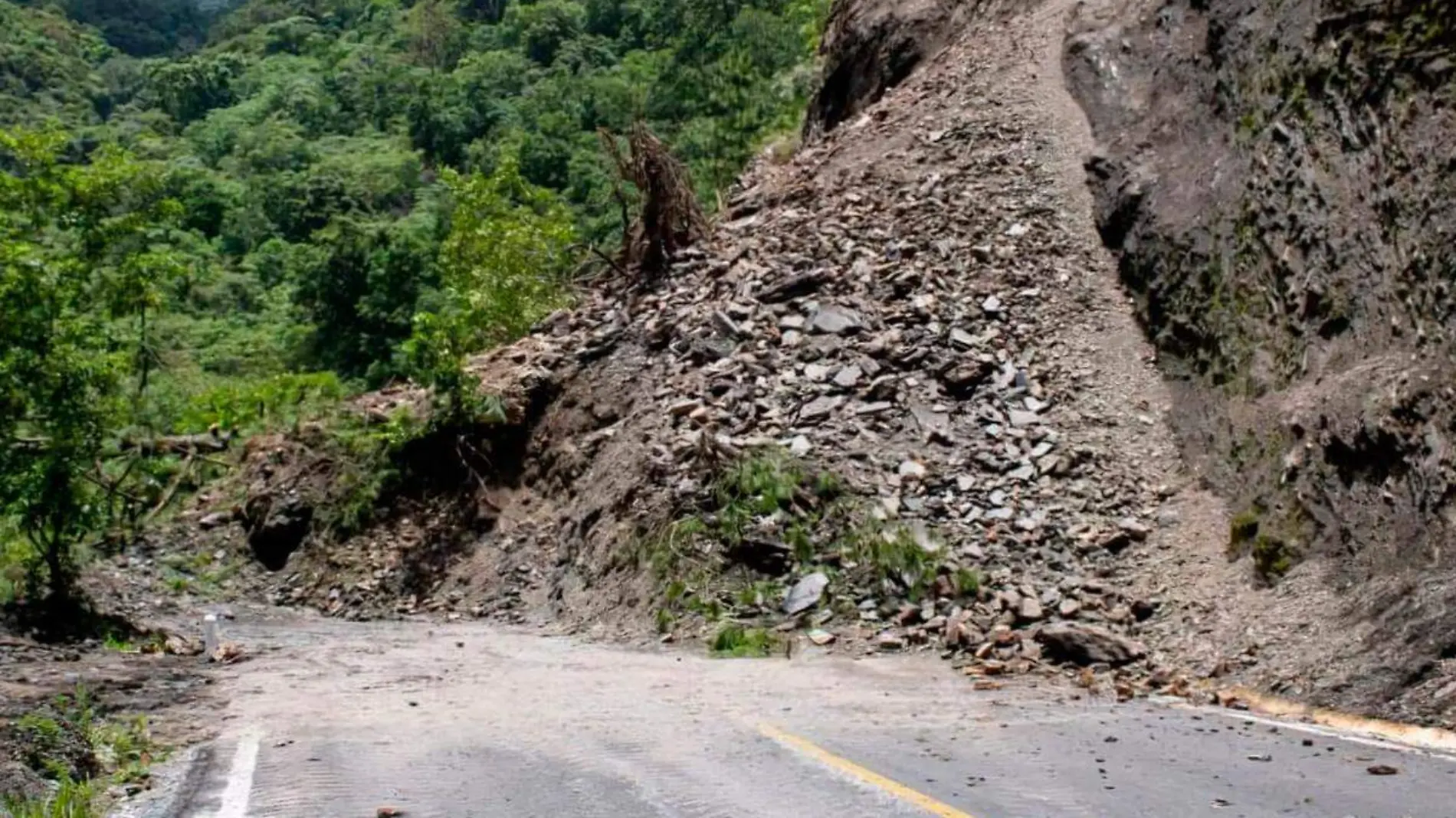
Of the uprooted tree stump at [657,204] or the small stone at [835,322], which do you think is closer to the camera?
the small stone at [835,322]

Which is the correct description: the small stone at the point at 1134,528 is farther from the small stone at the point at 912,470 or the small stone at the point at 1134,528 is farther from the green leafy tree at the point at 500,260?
the green leafy tree at the point at 500,260

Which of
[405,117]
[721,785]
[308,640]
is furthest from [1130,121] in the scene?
[405,117]

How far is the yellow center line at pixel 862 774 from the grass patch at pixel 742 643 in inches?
163

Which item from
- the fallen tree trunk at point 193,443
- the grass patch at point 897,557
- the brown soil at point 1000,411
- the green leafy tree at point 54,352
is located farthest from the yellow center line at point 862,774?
the fallen tree trunk at point 193,443

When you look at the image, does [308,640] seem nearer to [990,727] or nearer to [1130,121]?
[990,727]

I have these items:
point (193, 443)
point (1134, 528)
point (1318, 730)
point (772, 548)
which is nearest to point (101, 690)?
point (772, 548)

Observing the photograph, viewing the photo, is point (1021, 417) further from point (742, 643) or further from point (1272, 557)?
point (742, 643)

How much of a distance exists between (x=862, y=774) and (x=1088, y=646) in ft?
14.7

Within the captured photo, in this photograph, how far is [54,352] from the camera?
1358 centimetres

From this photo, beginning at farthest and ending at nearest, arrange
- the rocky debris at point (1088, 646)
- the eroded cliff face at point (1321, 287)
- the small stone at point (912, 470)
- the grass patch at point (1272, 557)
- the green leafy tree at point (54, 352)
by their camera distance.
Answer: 1. the small stone at point (912, 470)
2. the green leafy tree at point (54, 352)
3. the grass patch at point (1272, 557)
4. the rocky debris at point (1088, 646)
5. the eroded cliff face at point (1321, 287)

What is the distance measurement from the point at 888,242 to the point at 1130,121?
11.6 feet

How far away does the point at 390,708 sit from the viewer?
8.86 meters

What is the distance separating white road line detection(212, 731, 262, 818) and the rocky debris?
5700 millimetres

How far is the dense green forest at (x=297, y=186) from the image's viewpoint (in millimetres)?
14203
